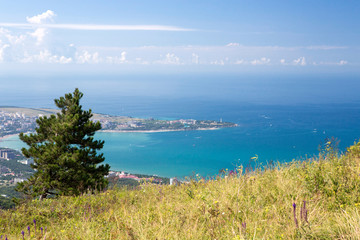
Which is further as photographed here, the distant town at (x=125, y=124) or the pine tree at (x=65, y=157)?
the distant town at (x=125, y=124)

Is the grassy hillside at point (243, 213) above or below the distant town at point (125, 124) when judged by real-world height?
above

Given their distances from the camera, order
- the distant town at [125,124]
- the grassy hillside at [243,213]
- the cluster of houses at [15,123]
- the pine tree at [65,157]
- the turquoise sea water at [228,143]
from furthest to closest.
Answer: the distant town at [125,124] → the cluster of houses at [15,123] → the turquoise sea water at [228,143] → the pine tree at [65,157] → the grassy hillside at [243,213]

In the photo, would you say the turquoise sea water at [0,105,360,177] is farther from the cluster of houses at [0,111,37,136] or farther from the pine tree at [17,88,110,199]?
the pine tree at [17,88,110,199]

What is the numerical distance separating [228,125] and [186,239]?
296 feet

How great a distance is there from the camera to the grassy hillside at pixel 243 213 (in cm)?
244

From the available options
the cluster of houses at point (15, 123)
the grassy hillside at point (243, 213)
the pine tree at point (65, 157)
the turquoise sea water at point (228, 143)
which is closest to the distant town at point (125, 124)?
the cluster of houses at point (15, 123)

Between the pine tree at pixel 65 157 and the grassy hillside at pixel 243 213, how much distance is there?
8903 millimetres

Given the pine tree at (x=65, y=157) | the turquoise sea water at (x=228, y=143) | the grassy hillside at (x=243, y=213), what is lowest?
the turquoise sea water at (x=228, y=143)

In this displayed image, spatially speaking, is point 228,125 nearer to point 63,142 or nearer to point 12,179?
point 12,179

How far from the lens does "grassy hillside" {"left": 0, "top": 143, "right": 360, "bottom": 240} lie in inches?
96.0

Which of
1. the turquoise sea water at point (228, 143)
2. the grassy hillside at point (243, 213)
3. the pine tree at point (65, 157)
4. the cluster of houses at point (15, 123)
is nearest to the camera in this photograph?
the grassy hillside at point (243, 213)

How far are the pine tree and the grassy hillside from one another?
8.90 metres

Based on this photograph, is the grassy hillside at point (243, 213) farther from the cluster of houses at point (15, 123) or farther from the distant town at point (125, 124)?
the cluster of houses at point (15, 123)

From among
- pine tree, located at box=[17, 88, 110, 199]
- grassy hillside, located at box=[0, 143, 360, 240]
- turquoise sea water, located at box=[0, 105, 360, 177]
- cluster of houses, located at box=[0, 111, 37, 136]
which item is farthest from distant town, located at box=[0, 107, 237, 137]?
grassy hillside, located at box=[0, 143, 360, 240]
